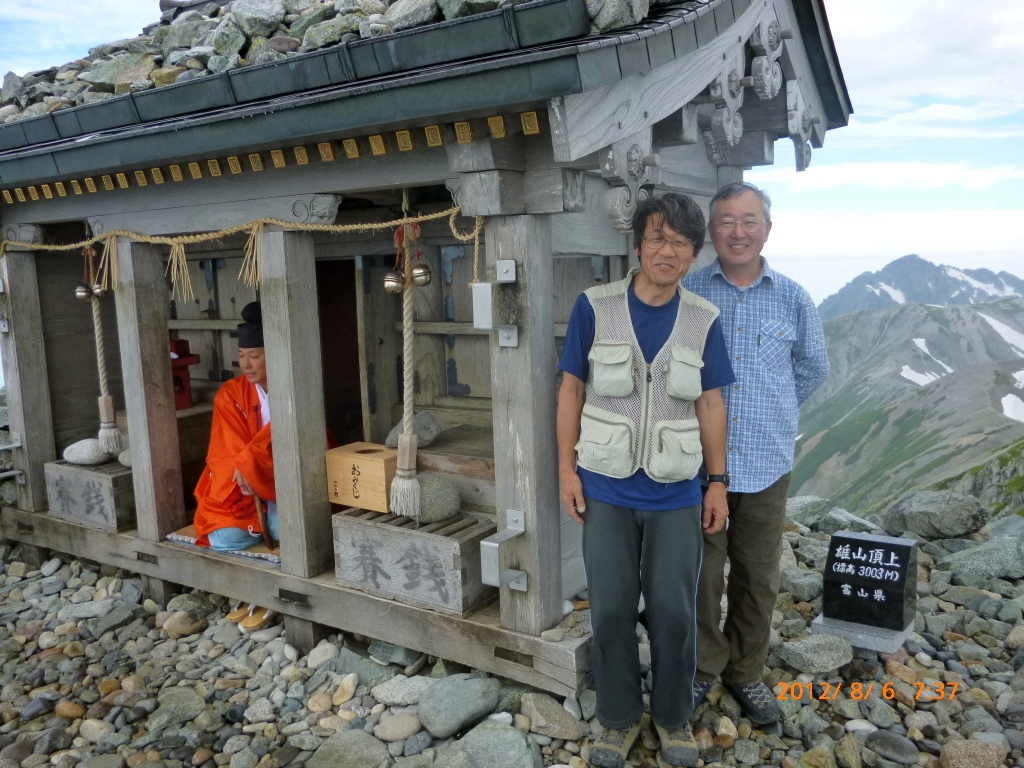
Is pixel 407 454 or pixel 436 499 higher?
pixel 407 454

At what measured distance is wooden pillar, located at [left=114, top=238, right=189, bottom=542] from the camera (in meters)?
5.50

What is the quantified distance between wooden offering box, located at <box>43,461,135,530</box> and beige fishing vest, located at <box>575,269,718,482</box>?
4.11 meters

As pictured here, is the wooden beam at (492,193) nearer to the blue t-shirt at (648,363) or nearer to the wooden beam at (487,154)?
the wooden beam at (487,154)

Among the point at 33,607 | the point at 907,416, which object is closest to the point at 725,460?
the point at 33,607

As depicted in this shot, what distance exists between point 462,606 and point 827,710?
75.6 inches

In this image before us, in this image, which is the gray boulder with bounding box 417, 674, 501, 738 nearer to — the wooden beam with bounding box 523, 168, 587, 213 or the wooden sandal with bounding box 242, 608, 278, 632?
the wooden sandal with bounding box 242, 608, 278, 632

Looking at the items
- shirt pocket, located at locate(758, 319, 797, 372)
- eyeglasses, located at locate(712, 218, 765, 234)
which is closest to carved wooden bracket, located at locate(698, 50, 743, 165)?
eyeglasses, located at locate(712, 218, 765, 234)

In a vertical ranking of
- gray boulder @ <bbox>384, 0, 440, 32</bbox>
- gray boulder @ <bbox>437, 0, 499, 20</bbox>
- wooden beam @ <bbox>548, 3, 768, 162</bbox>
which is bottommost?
wooden beam @ <bbox>548, 3, 768, 162</bbox>

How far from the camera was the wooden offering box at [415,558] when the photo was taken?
4.26 meters

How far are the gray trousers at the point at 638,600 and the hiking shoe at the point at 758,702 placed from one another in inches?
18.8

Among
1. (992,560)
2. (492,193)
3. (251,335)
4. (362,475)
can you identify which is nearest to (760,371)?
(492,193)

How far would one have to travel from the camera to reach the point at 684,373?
3236 millimetres

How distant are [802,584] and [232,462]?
12.5 ft

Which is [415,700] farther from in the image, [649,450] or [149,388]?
[149,388]
